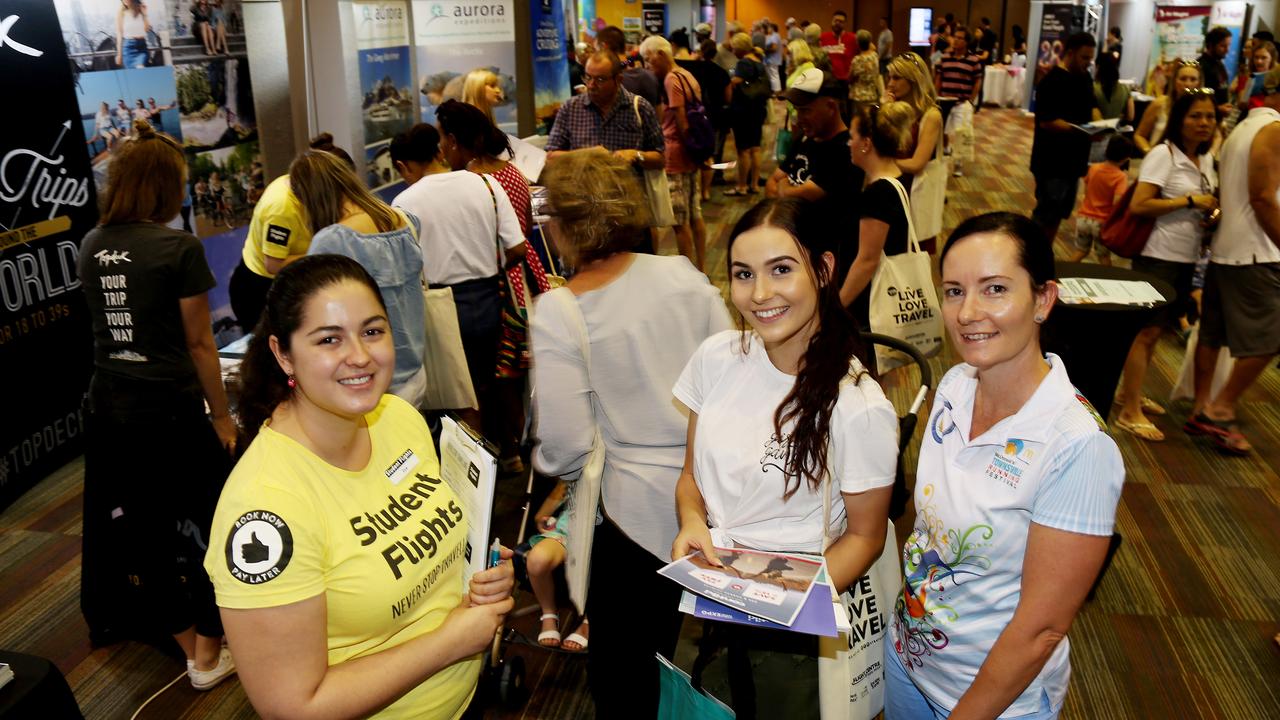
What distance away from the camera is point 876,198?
3.30m

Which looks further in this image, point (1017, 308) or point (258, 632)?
point (1017, 308)

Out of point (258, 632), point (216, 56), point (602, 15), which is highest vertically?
point (602, 15)

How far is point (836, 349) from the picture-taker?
66.2 inches

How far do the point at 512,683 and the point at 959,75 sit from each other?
10028 mm

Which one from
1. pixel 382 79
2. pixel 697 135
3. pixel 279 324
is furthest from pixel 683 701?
pixel 697 135

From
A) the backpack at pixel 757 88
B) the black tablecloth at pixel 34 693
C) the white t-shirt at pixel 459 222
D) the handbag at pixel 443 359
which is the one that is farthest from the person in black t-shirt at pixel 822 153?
the backpack at pixel 757 88

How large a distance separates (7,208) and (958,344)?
13.4 feet

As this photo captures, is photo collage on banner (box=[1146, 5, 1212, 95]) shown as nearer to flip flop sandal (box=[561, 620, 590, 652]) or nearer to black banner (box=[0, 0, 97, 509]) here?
flip flop sandal (box=[561, 620, 590, 652])

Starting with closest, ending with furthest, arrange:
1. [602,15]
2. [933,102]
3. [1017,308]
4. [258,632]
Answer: [258,632] → [1017,308] → [933,102] → [602,15]

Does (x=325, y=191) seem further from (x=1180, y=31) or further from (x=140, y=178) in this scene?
(x=1180, y=31)

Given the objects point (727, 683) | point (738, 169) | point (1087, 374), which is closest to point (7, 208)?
point (727, 683)

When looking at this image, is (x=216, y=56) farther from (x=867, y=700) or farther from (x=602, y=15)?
(x=602, y=15)

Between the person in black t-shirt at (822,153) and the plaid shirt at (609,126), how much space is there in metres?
1.83

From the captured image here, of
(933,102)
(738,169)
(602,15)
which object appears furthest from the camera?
(602,15)
